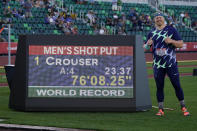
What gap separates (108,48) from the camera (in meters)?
11.0

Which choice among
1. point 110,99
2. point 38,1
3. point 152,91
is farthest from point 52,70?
point 38,1

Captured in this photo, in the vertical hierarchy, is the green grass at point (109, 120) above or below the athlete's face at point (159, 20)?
below

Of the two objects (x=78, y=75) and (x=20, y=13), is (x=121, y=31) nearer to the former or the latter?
(x=20, y=13)

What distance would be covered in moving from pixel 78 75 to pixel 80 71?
0.29 ft

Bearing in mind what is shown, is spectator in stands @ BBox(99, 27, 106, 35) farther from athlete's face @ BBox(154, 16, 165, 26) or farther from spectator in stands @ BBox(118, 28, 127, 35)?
athlete's face @ BBox(154, 16, 165, 26)

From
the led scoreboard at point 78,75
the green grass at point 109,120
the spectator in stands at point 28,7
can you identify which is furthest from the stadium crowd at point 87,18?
the green grass at point 109,120

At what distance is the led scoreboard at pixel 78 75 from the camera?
10.8 meters

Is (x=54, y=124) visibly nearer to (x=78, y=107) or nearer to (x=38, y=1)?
(x=78, y=107)

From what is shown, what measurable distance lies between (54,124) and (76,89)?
76.3 inches

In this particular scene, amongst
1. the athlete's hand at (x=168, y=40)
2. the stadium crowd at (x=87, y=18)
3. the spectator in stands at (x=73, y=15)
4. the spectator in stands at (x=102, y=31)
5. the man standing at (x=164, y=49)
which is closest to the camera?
the athlete's hand at (x=168, y=40)

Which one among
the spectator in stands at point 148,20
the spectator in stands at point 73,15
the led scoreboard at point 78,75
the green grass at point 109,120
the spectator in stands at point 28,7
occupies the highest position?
the spectator in stands at point 28,7

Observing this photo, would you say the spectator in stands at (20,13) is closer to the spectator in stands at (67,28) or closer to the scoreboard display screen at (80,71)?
the spectator in stands at (67,28)

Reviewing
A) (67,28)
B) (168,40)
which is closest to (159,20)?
(168,40)

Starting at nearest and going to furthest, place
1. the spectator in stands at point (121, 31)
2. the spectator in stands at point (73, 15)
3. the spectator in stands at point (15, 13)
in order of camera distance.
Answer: the spectator in stands at point (15, 13)
the spectator in stands at point (73, 15)
the spectator in stands at point (121, 31)
